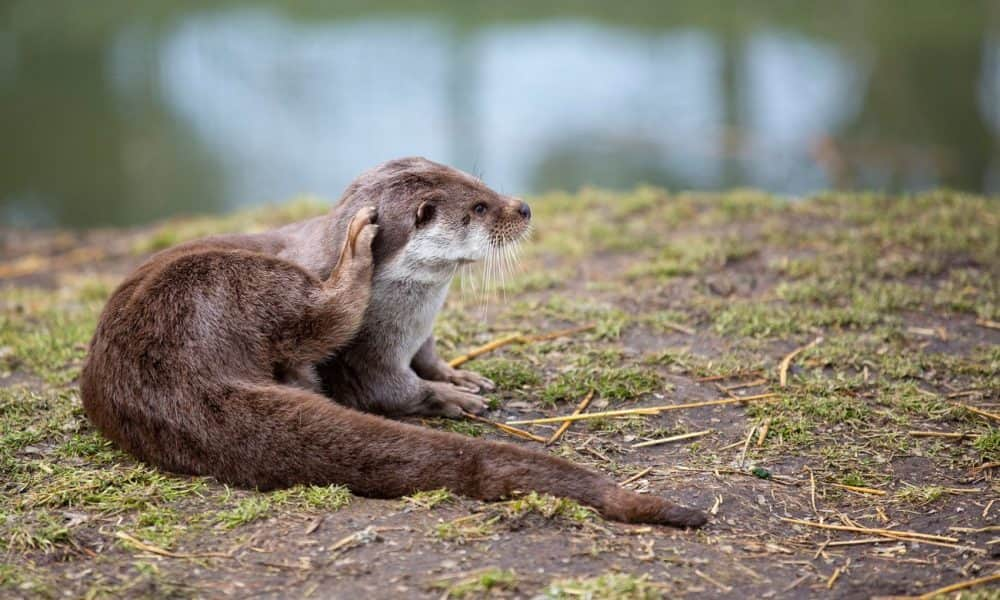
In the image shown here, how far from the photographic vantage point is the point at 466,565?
297 cm

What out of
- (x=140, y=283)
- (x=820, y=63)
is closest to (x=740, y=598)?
(x=140, y=283)

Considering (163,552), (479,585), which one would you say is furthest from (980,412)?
(163,552)

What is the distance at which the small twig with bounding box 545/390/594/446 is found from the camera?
13.0ft

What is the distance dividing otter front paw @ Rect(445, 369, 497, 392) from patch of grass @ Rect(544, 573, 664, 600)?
A: 154cm

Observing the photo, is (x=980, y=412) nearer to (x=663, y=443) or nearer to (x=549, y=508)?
(x=663, y=443)

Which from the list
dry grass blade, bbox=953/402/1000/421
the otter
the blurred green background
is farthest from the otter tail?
the blurred green background

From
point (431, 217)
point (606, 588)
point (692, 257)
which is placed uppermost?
point (431, 217)

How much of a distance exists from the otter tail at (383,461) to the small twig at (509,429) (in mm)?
594

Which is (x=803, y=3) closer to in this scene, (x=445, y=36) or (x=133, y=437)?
(x=445, y=36)

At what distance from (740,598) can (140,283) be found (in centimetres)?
219

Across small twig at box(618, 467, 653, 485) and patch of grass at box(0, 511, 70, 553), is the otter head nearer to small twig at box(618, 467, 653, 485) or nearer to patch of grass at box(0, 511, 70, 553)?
small twig at box(618, 467, 653, 485)

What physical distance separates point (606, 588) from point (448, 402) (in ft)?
4.58

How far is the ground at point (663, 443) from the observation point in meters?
3.01

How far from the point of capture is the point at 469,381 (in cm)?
436
